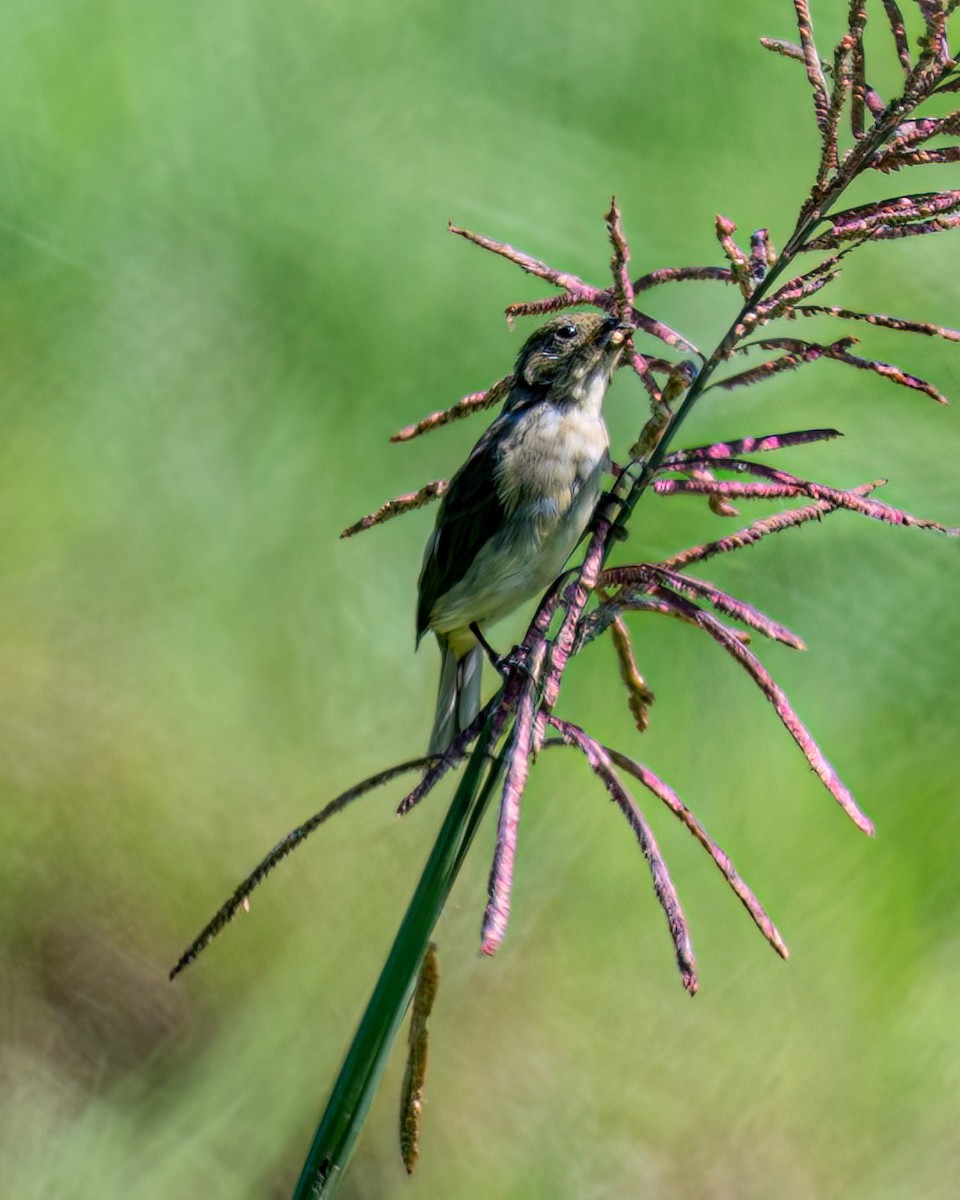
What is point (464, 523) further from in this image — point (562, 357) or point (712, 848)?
point (712, 848)

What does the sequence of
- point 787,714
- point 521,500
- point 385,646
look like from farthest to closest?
point 385,646, point 521,500, point 787,714

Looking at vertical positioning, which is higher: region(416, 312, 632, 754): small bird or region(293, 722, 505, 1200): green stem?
region(416, 312, 632, 754): small bird

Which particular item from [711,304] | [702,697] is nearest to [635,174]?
[711,304]

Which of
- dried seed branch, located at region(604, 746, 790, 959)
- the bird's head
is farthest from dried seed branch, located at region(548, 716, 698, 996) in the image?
the bird's head

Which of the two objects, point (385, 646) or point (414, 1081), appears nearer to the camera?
point (414, 1081)

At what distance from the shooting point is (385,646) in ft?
3.76

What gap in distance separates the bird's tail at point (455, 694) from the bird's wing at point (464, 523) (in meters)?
0.04

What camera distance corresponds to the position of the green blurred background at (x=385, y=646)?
39.3 inches

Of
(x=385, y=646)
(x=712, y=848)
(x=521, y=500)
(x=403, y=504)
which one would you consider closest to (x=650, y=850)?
(x=712, y=848)

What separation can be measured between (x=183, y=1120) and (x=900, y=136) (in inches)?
32.7

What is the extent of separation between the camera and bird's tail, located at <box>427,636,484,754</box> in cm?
87

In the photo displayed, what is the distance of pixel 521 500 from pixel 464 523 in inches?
1.9

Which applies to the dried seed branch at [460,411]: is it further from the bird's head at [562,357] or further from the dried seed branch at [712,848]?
the bird's head at [562,357]

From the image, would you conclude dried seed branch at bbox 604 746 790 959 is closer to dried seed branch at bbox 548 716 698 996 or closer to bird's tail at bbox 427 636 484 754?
dried seed branch at bbox 548 716 698 996
